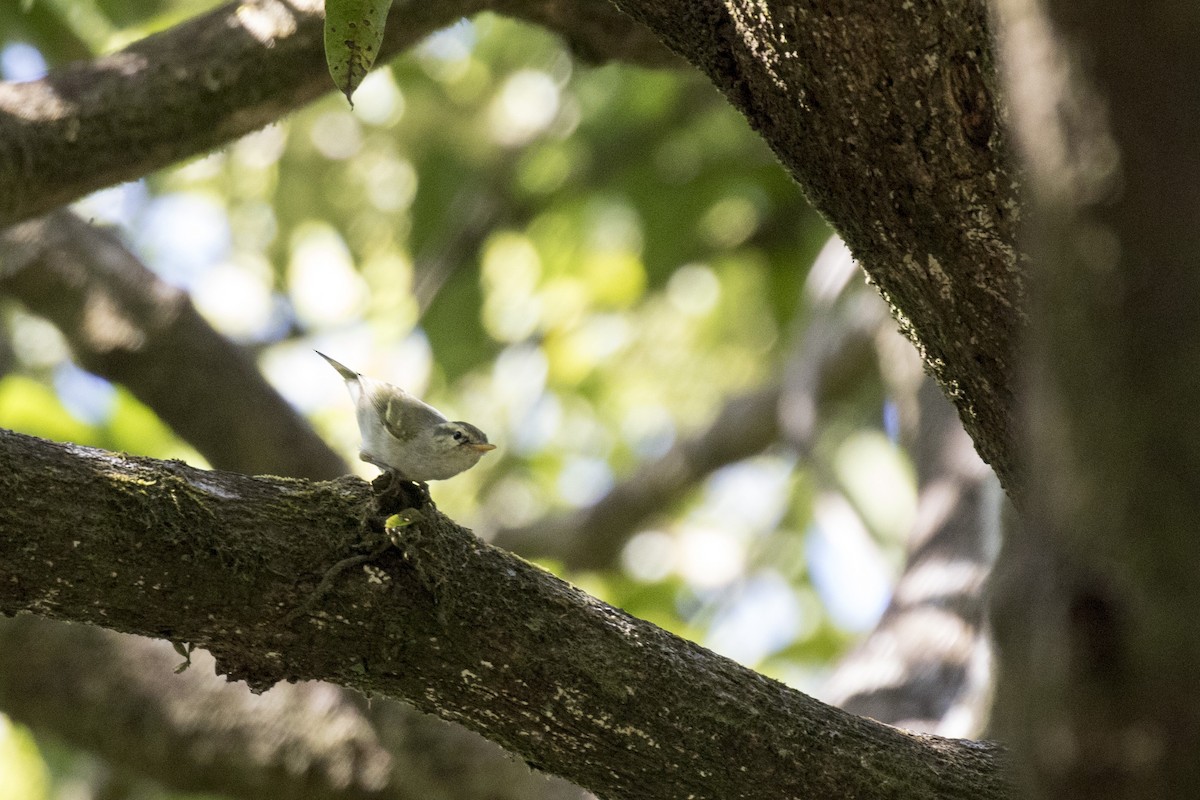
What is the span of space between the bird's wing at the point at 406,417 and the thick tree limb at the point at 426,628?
25.6 inches

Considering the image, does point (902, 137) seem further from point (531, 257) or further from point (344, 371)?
point (531, 257)

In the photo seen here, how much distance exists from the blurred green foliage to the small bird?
3.21 meters

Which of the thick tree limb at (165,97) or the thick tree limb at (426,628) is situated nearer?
the thick tree limb at (426,628)

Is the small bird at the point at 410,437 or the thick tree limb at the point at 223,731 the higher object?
the small bird at the point at 410,437

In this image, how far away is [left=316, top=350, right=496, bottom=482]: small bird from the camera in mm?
2857

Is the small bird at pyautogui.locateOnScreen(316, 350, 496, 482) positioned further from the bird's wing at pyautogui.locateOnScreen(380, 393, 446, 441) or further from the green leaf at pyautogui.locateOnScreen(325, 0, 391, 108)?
the green leaf at pyautogui.locateOnScreen(325, 0, 391, 108)

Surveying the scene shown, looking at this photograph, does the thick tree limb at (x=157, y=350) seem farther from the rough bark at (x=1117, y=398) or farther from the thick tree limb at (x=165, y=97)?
the rough bark at (x=1117, y=398)

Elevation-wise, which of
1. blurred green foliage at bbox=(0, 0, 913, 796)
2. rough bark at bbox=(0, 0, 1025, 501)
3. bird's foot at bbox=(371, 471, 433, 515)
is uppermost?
blurred green foliage at bbox=(0, 0, 913, 796)

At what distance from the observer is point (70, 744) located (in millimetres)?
4527

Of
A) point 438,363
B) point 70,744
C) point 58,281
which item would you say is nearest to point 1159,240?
point 70,744

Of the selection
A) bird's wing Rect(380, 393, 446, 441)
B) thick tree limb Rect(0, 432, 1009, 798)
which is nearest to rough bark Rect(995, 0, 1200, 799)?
thick tree limb Rect(0, 432, 1009, 798)

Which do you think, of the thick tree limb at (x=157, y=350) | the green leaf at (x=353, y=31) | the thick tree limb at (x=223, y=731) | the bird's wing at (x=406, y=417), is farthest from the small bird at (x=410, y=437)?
the thick tree limb at (x=157, y=350)

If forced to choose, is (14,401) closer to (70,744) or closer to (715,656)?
(70,744)

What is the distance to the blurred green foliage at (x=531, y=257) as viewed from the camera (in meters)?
6.82
